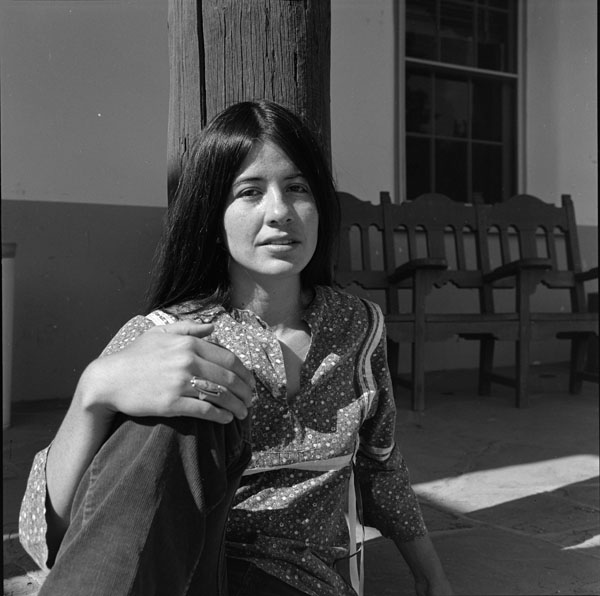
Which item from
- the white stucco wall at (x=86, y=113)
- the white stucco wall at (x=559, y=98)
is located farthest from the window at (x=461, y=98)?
the white stucco wall at (x=86, y=113)

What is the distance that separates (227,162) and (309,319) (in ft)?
1.14

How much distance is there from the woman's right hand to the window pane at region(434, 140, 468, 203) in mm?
4944

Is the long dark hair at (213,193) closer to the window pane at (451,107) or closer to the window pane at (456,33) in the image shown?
the window pane at (451,107)

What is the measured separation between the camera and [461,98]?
5945 mm

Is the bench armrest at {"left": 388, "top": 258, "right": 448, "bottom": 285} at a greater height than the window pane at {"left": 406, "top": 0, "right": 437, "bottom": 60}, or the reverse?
the window pane at {"left": 406, "top": 0, "right": 437, "bottom": 60}

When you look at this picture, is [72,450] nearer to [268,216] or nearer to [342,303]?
[268,216]

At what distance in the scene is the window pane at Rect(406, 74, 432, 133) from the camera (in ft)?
18.7

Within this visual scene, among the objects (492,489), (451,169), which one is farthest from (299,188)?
(451,169)

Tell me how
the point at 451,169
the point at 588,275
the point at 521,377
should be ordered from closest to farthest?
1. the point at 521,377
2. the point at 588,275
3. the point at 451,169

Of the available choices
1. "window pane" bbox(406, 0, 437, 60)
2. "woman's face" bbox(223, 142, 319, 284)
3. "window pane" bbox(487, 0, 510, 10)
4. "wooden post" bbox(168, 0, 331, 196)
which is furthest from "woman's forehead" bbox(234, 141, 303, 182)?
"window pane" bbox(487, 0, 510, 10)

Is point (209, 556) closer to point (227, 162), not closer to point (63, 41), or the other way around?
point (227, 162)

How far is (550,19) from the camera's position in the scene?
6.01 m

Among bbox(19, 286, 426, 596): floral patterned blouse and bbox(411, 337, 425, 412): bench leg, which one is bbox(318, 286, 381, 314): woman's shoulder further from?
bbox(411, 337, 425, 412): bench leg

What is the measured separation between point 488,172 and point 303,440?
16.5 feet
